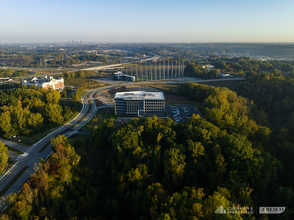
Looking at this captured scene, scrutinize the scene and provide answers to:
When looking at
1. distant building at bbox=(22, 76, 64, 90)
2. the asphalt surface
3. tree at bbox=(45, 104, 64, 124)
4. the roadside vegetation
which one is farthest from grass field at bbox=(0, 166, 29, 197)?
distant building at bbox=(22, 76, 64, 90)

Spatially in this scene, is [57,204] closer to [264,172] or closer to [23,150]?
[23,150]

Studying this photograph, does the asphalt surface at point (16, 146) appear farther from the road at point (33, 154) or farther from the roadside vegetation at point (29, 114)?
the roadside vegetation at point (29, 114)

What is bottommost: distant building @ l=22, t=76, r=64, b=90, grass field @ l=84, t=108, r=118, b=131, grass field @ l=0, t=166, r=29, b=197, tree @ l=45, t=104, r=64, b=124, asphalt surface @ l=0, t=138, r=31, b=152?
grass field @ l=0, t=166, r=29, b=197

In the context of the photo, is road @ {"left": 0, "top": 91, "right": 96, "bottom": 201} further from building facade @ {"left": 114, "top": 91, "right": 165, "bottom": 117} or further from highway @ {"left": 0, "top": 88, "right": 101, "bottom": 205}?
building facade @ {"left": 114, "top": 91, "right": 165, "bottom": 117}

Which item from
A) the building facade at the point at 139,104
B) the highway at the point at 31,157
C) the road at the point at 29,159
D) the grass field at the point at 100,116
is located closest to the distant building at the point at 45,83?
the grass field at the point at 100,116

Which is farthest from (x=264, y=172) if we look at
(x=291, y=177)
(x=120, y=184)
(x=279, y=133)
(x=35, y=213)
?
(x=35, y=213)

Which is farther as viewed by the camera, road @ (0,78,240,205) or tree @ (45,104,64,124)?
tree @ (45,104,64,124)
